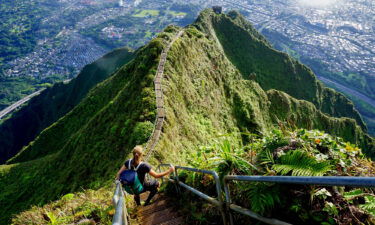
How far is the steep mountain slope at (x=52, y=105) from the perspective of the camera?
94.0 meters

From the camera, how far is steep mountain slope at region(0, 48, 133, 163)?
9397cm

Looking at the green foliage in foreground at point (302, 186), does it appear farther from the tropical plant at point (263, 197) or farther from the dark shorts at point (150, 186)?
the dark shorts at point (150, 186)

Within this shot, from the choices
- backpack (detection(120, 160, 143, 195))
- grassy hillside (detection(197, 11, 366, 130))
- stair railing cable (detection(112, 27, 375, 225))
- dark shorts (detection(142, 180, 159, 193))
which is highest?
stair railing cable (detection(112, 27, 375, 225))

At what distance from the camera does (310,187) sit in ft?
13.8

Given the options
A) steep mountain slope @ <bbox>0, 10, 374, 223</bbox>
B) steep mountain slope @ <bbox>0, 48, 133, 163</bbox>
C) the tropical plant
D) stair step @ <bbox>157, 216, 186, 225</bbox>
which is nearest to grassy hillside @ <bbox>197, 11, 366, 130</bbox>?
steep mountain slope @ <bbox>0, 10, 374, 223</bbox>

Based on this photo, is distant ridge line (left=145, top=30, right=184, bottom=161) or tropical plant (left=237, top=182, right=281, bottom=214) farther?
distant ridge line (left=145, top=30, right=184, bottom=161)

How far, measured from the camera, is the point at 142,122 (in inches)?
704


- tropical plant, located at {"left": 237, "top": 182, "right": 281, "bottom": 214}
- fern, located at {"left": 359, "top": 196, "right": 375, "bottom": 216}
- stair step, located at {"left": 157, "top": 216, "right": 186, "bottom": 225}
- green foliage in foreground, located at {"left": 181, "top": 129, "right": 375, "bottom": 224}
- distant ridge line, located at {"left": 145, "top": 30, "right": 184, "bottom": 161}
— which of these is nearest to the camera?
fern, located at {"left": 359, "top": 196, "right": 375, "bottom": 216}

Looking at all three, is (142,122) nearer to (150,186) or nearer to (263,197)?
(150,186)

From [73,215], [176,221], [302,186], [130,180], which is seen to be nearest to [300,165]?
[302,186]

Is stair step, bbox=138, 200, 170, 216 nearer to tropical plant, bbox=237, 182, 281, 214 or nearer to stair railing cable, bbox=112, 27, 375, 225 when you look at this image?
stair railing cable, bbox=112, 27, 375, 225

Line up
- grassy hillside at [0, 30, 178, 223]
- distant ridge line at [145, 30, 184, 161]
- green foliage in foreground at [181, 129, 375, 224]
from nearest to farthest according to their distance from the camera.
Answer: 1. green foliage in foreground at [181, 129, 375, 224]
2. distant ridge line at [145, 30, 184, 161]
3. grassy hillside at [0, 30, 178, 223]

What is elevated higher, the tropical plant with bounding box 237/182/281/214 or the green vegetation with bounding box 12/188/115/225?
the tropical plant with bounding box 237/182/281/214

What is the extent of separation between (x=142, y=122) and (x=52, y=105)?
107 meters
